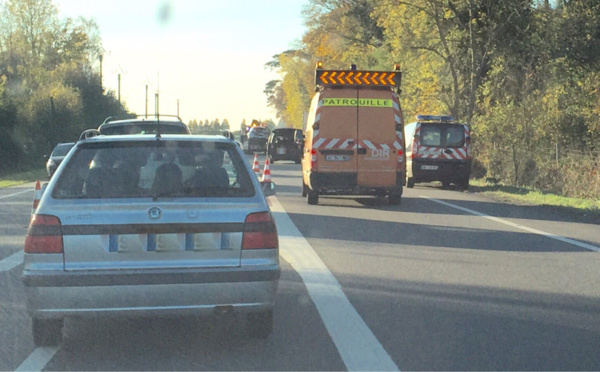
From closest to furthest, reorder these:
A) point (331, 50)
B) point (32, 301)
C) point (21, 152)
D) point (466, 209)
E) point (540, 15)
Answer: point (32, 301) < point (466, 209) < point (540, 15) < point (21, 152) < point (331, 50)

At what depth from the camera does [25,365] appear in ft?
18.2

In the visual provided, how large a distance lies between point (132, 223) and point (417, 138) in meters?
19.5

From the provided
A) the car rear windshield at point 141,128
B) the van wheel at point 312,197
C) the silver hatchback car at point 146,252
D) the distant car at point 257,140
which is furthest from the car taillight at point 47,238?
the distant car at point 257,140

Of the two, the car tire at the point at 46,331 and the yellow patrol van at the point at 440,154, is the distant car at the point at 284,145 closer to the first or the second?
the yellow patrol van at the point at 440,154

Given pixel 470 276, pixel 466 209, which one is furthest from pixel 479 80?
pixel 470 276

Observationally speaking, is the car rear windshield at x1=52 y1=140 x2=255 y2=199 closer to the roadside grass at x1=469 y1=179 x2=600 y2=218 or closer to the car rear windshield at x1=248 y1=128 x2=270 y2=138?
the roadside grass at x1=469 y1=179 x2=600 y2=218

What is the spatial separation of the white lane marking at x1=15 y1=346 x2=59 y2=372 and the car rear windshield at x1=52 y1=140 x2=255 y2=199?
111 centimetres

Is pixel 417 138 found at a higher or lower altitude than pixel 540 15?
lower

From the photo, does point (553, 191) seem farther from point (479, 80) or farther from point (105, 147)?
point (105, 147)

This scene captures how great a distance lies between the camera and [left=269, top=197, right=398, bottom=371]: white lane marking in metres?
5.61

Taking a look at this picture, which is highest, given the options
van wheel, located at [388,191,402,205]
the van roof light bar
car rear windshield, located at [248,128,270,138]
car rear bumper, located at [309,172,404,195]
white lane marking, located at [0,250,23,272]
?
the van roof light bar

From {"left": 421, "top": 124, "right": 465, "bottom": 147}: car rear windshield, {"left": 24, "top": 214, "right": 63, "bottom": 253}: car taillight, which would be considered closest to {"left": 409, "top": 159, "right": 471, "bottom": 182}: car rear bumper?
{"left": 421, "top": 124, "right": 465, "bottom": 147}: car rear windshield

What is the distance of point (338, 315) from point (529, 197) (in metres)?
15.2

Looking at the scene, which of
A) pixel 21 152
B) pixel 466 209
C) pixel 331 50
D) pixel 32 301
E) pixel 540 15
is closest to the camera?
pixel 32 301
